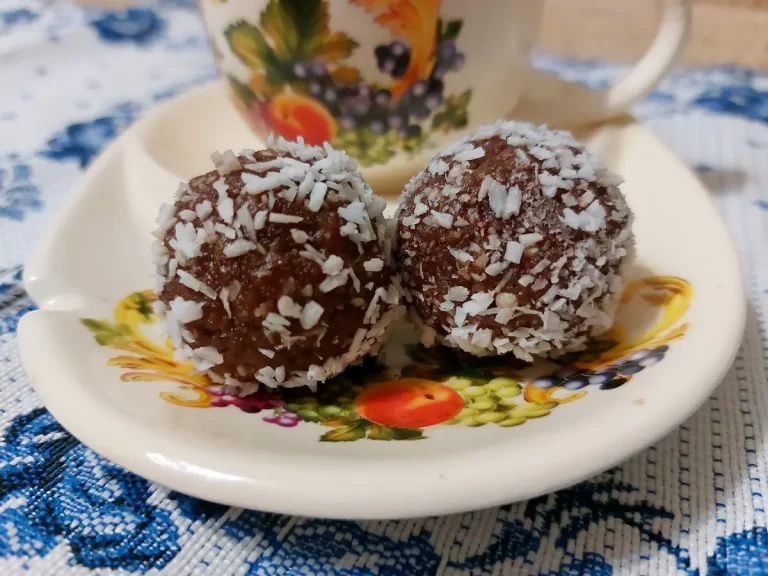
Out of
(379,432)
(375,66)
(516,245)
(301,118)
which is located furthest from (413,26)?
(379,432)

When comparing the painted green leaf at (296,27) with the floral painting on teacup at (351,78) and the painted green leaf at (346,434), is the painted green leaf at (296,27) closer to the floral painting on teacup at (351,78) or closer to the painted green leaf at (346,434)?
the floral painting on teacup at (351,78)

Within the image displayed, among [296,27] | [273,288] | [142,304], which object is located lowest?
[142,304]

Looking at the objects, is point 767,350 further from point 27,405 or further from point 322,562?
point 27,405

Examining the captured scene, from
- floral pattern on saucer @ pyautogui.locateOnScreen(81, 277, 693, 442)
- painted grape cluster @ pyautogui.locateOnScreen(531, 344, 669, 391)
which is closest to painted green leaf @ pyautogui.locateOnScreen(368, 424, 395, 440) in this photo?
floral pattern on saucer @ pyautogui.locateOnScreen(81, 277, 693, 442)

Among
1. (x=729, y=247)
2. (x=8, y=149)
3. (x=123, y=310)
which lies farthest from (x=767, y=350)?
(x=8, y=149)

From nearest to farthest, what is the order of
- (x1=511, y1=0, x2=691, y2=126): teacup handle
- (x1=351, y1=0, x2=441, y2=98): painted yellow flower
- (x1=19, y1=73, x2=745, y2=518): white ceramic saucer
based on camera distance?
(x1=19, y1=73, x2=745, y2=518): white ceramic saucer, (x1=351, y1=0, x2=441, y2=98): painted yellow flower, (x1=511, y1=0, x2=691, y2=126): teacup handle

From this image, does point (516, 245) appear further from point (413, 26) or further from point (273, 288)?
point (413, 26)

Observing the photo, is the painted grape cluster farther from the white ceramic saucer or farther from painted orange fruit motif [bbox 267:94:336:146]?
painted orange fruit motif [bbox 267:94:336:146]

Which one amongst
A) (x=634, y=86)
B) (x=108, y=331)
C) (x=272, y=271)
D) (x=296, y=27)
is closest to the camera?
(x=272, y=271)
